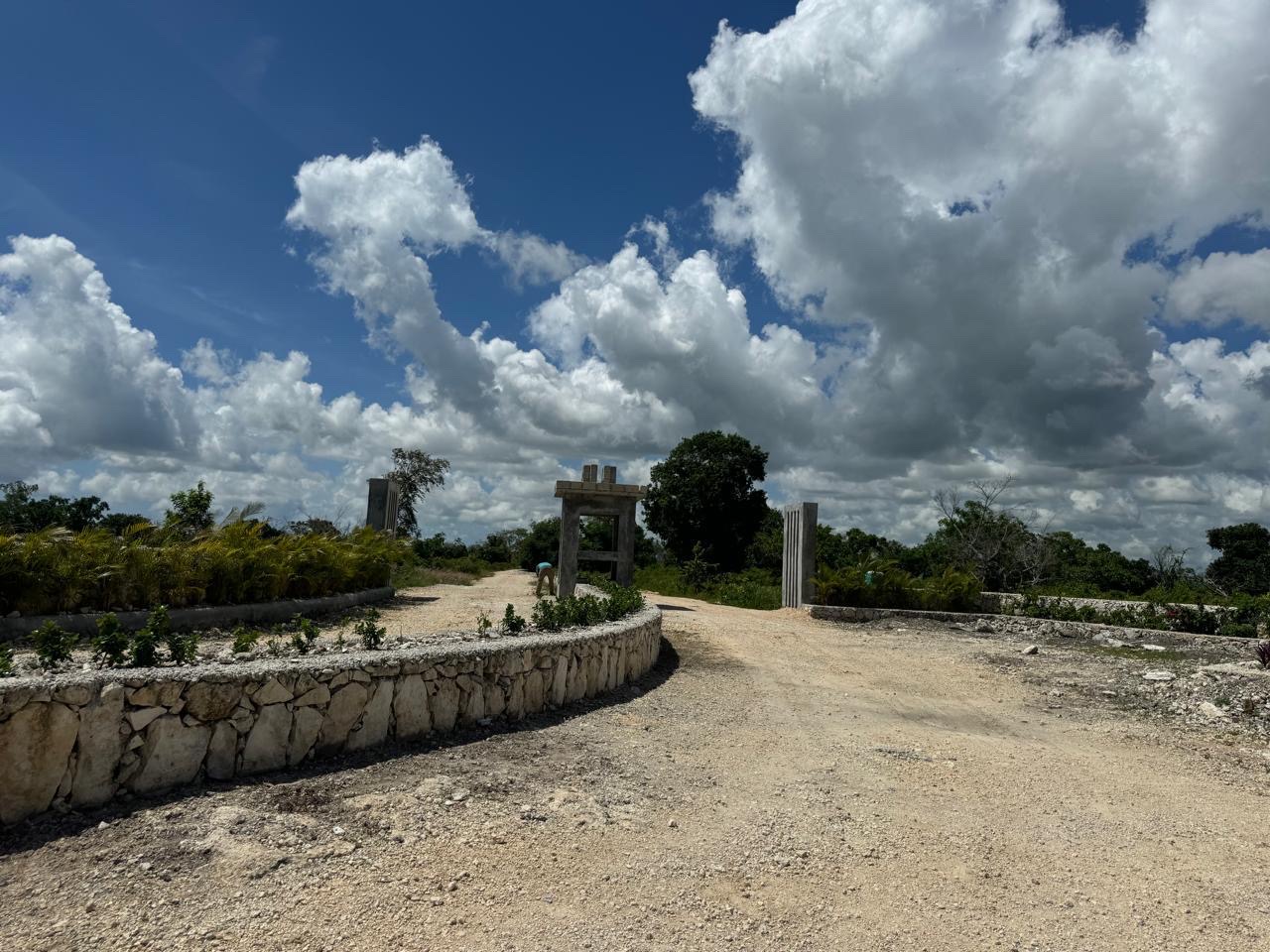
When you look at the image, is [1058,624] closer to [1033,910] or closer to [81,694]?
[1033,910]

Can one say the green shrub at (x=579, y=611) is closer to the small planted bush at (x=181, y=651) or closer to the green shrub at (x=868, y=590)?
the small planted bush at (x=181, y=651)

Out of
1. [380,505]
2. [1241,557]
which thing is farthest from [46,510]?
[1241,557]

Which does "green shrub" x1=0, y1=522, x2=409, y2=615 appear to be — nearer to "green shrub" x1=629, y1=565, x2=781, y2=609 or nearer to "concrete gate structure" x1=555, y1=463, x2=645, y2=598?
"concrete gate structure" x1=555, y1=463, x2=645, y2=598

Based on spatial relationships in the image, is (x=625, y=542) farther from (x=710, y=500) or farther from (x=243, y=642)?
(x=710, y=500)

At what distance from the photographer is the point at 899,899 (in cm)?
391

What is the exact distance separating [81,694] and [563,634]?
4.05 m

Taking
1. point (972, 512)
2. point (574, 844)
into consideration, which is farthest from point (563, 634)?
point (972, 512)

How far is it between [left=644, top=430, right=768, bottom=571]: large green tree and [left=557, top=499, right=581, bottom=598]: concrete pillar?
16695 mm

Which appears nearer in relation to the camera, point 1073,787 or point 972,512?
point 1073,787

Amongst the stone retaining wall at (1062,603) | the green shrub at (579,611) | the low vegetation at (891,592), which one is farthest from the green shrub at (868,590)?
the green shrub at (579,611)

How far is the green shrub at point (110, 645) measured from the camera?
4.69 metres

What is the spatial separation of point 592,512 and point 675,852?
12.4 m

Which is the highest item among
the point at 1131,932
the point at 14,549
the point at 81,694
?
the point at 14,549

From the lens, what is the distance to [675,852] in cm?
426
